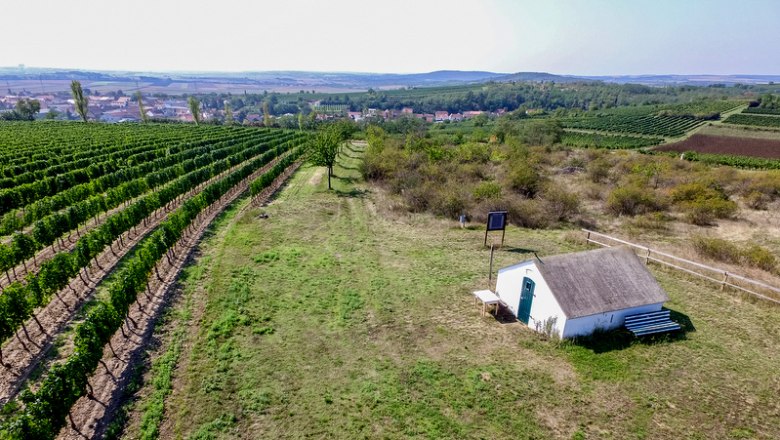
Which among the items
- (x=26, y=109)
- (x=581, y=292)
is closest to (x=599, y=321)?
(x=581, y=292)

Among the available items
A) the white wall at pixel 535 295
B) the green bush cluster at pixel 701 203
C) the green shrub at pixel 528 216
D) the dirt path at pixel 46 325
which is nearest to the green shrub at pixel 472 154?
the green shrub at pixel 528 216

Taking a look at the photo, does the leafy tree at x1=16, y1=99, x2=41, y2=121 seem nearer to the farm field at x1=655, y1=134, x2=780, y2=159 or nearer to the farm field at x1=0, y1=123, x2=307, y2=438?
the farm field at x1=0, y1=123, x2=307, y2=438

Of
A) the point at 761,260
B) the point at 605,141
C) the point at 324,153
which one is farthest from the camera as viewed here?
the point at 605,141

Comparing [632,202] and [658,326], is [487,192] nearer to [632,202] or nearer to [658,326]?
[632,202]

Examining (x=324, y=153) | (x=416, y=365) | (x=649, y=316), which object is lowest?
(x=416, y=365)

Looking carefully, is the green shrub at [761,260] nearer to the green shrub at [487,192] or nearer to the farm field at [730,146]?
the green shrub at [487,192]

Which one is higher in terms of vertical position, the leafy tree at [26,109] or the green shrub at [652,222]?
the leafy tree at [26,109]

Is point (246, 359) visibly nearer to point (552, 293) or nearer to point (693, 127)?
point (552, 293)
